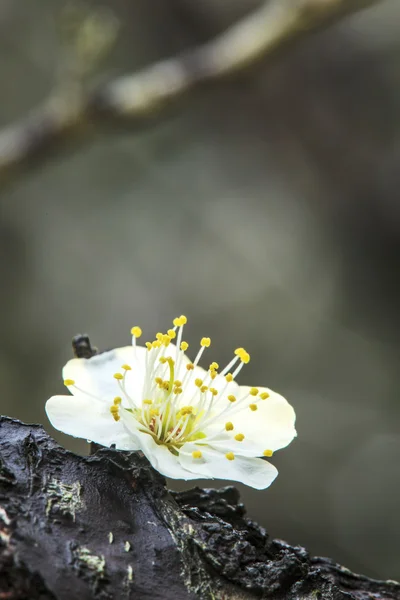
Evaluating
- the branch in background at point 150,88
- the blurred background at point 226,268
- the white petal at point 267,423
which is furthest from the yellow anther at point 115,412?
the blurred background at point 226,268

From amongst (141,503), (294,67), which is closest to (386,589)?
(141,503)

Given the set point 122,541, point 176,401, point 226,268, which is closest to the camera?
point 122,541

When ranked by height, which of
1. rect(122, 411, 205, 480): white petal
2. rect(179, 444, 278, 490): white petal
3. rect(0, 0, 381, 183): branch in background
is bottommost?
rect(122, 411, 205, 480): white petal

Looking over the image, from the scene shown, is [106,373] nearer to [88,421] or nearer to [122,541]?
[88,421]

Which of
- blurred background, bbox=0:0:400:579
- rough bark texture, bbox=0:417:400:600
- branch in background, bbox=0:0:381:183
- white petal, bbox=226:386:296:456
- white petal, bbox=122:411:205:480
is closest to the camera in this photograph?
rough bark texture, bbox=0:417:400:600

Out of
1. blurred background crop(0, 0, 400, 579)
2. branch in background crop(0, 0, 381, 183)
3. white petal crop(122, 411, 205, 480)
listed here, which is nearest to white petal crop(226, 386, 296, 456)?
white petal crop(122, 411, 205, 480)

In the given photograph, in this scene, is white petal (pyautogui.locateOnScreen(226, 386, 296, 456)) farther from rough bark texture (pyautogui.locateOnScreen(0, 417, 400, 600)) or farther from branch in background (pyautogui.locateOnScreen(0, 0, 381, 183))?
branch in background (pyautogui.locateOnScreen(0, 0, 381, 183))

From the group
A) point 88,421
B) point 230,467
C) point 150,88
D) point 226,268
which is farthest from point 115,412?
point 226,268

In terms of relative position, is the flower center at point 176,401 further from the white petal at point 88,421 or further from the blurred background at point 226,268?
the blurred background at point 226,268
